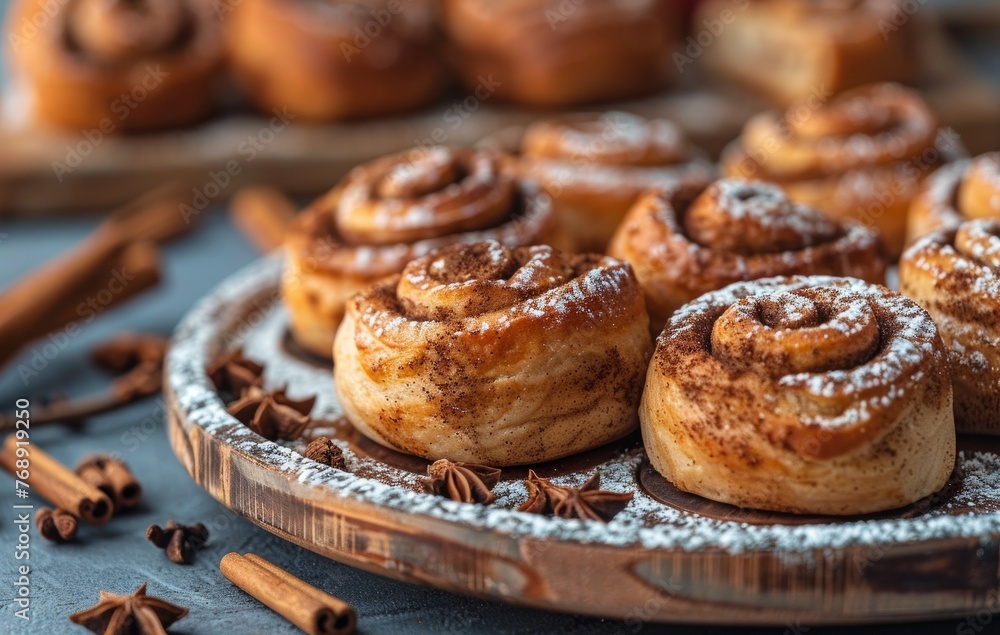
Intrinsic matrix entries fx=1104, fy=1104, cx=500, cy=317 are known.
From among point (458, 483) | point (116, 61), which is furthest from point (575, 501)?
point (116, 61)

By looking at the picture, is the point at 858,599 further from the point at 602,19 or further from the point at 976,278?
the point at 602,19

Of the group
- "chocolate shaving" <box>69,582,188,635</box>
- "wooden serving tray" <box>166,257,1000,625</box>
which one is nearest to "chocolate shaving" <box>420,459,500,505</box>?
"wooden serving tray" <box>166,257,1000,625</box>

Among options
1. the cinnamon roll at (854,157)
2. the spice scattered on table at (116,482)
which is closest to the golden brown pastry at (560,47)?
the cinnamon roll at (854,157)

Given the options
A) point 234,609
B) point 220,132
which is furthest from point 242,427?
point 220,132

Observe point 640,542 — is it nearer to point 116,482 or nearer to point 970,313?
point 970,313

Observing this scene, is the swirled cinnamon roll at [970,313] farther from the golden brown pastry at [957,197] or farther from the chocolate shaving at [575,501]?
the chocolate shaving at [575,501]

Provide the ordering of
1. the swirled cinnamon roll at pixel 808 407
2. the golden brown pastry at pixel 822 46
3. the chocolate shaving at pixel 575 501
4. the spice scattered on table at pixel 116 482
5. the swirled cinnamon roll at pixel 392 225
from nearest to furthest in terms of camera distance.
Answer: the swirled cinnamon roll at pixel 808 407 < the chocolate shaving at pixel 575 501 < the spice scattered on table at pixel 116 482 < the swirled cinnamon roll at pixel 392 225 < the golden brown pastry at pixel 822 46
